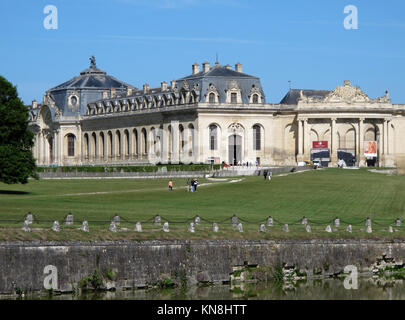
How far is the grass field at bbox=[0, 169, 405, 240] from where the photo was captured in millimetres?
65750

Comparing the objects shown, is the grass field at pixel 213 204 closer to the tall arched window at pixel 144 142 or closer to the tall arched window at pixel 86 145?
the tall arched window at pixel 144 142

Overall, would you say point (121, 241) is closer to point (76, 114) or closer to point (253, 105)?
point (253, 105)

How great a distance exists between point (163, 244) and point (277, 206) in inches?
1091

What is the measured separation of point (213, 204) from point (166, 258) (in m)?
27.5

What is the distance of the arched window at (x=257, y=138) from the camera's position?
162m

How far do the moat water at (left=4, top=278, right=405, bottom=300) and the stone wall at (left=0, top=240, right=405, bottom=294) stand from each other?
3.49 feet

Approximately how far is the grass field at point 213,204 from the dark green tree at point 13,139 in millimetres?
2255

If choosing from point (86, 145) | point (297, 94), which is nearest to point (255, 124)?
point (297, 94)

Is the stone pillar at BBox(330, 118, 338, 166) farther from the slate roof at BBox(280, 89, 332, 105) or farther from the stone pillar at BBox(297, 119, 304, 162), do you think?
the slate roof at BBox(280, 89, 332, 105)

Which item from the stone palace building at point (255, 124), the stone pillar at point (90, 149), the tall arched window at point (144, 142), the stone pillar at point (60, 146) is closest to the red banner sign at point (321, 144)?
the stone palace building at point (255, 124)

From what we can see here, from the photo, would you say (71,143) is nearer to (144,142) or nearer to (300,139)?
(144,142)

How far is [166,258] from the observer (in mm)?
61969
